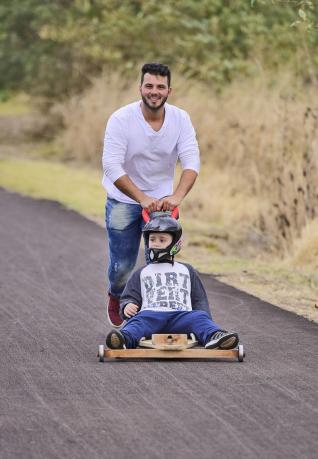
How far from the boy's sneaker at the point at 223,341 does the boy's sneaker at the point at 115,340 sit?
1.85 ft

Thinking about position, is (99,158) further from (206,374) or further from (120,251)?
(206,374)

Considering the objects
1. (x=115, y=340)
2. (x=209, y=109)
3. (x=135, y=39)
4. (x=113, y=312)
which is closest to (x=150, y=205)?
(x=115, y=340)

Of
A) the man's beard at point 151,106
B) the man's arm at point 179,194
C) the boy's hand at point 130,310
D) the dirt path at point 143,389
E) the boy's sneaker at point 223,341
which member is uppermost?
the man's beard at point 151,106

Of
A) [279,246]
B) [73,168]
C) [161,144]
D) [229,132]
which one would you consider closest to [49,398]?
[161,144]

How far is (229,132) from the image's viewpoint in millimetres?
20969

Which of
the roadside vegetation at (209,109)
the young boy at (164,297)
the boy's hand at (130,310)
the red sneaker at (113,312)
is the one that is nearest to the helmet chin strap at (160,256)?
the young boy at (164,297)

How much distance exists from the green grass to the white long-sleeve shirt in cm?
862

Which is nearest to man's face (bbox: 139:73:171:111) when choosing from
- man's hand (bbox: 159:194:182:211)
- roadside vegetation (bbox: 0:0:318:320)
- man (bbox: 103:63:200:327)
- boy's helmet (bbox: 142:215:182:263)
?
man (bbox: 103:63:200:327)

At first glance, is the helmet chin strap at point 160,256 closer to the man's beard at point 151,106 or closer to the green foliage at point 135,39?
the man's beard at point 151,106

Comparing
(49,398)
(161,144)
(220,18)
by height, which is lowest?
(49,398)

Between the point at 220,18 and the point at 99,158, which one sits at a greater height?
the point at 220,18

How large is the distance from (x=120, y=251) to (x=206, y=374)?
2.04 m

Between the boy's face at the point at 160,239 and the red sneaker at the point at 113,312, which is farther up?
the boy's face at the point at 160,239

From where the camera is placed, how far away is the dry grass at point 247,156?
Result: 585 inches
